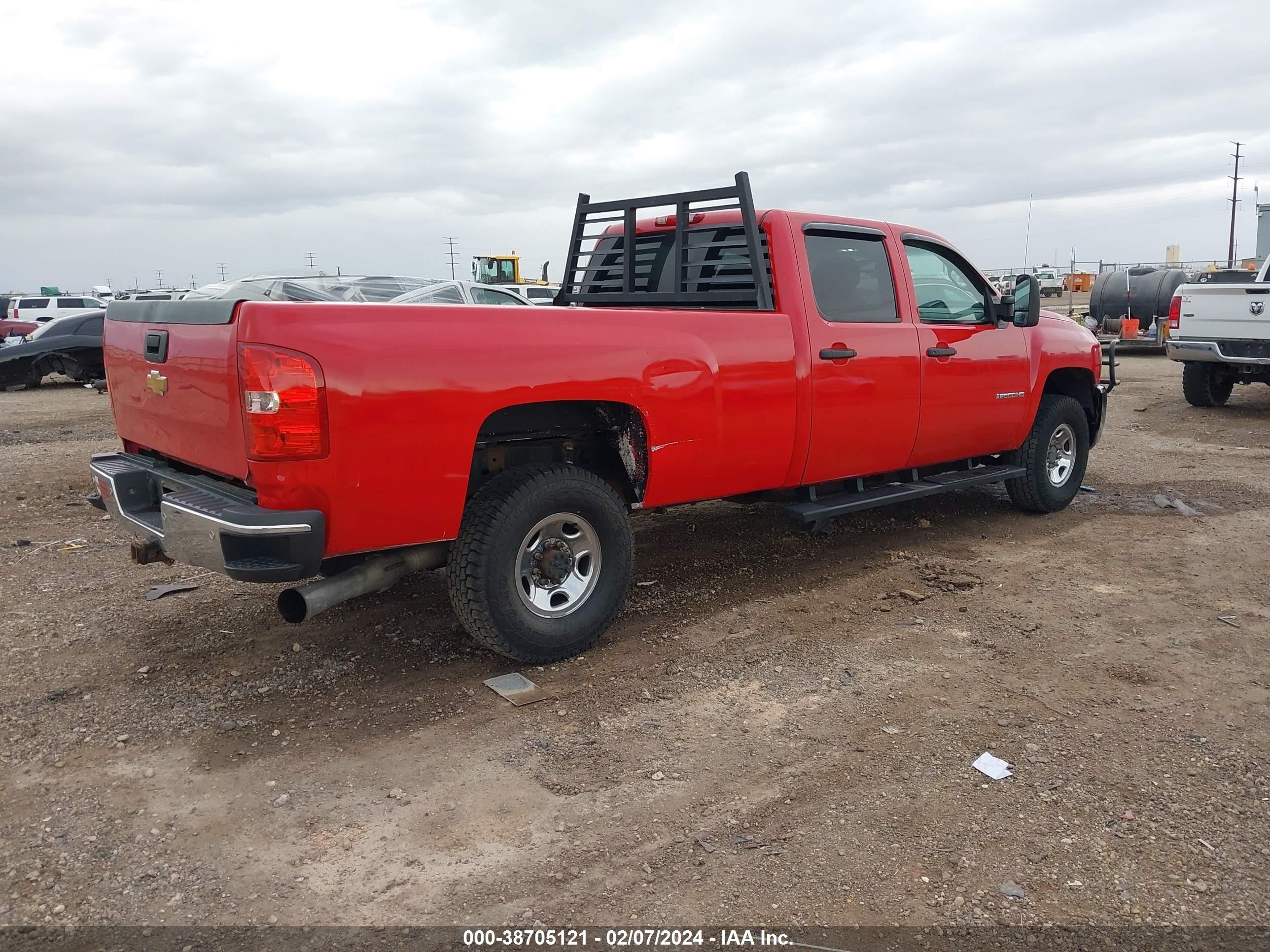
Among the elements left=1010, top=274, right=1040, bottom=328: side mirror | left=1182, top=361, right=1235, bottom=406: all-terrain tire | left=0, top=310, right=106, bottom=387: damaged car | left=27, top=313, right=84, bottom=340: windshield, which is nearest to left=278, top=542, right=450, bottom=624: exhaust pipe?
left=1010, top=274, right=1040, bottom=328: side mirror

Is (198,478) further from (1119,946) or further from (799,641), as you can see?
(1119,946)

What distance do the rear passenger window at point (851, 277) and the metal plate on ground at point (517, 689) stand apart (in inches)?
99.6

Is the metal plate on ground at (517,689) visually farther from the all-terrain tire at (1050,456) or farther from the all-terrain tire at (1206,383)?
the all-terrain tire at (1206,383)

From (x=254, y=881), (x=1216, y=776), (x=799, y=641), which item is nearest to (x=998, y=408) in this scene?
(x=799, y=641)

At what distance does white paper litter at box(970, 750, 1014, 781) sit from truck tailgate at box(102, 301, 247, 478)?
9.36 feet

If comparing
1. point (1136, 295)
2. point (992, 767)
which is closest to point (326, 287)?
point (992, 767)

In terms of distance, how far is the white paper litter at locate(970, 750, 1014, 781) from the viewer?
3406 millimetres

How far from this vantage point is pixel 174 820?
10.5ft

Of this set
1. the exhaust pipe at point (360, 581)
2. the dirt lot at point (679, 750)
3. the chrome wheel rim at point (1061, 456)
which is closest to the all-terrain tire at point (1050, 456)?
the chrome wheel rim at point (1061, 456)

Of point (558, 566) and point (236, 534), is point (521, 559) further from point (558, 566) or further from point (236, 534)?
point (236, 534)

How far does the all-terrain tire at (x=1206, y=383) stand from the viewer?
12930 mm

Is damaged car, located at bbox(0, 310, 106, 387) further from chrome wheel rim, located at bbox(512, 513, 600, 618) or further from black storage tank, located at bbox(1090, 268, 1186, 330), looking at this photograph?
black storage tank, located at bbox(1090, 268, 1186, 330)

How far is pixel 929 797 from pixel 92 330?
1793 centimetres

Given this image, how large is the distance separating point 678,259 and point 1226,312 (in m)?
9.51
